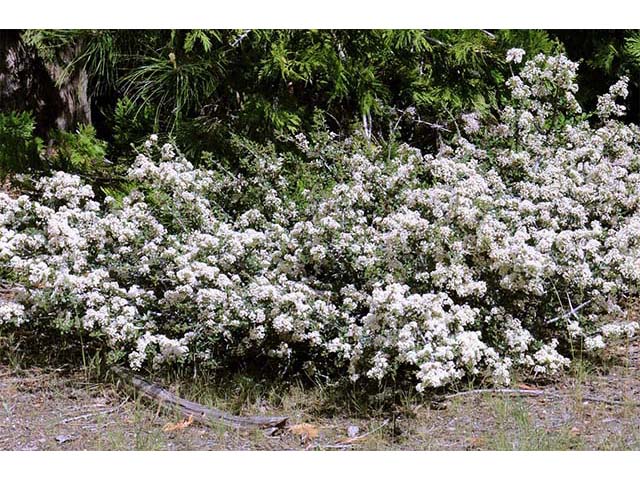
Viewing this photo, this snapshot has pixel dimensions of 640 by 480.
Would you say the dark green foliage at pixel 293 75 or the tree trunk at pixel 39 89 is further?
the tree trunk at pixel 39 89

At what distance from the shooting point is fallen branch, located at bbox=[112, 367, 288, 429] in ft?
11.2

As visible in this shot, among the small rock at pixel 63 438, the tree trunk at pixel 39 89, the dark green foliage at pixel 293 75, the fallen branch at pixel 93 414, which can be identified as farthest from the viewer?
the tree trunk at pixel 39 89

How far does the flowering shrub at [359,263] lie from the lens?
134 inches

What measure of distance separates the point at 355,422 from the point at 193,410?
644 millimetres

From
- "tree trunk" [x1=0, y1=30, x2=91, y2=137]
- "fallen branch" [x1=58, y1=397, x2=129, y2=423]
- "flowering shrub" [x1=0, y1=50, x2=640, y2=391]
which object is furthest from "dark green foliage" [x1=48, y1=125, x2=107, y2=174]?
"fallen branch" [x1=58, y1=397, x2=129, y2=423]

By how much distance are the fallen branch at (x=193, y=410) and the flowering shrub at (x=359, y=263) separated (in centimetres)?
12

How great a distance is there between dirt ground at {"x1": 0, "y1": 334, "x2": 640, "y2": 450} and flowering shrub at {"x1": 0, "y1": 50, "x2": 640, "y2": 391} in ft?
0.48

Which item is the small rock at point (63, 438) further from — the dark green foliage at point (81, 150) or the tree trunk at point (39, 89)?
the tree trunk at point (39, 89)

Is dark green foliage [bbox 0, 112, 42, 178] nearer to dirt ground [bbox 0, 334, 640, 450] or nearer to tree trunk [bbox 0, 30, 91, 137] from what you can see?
tree trunk [bbox 0, 30, 91, 137]

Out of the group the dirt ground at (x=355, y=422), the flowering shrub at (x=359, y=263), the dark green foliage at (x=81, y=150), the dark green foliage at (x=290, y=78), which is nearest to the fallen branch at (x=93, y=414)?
the dirt ground at (x=355, y=422)

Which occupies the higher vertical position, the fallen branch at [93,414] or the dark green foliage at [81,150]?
the dark green foliage at [81,150]

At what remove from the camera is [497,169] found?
167 inches

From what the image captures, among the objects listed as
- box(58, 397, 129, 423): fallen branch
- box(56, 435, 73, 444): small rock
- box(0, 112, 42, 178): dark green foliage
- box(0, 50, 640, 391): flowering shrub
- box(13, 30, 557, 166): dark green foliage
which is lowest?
box(56, 435, 73, 444): small rock

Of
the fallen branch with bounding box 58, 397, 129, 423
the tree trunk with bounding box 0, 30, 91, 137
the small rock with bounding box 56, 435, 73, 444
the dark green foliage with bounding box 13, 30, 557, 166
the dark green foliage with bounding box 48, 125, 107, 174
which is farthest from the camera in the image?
the tree trunk with bounding box 0, 30, 91, 137
